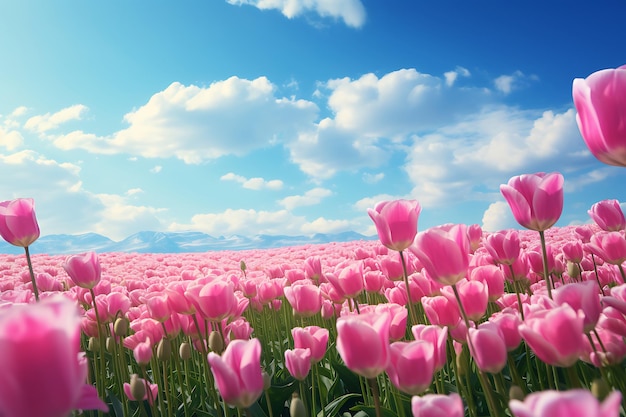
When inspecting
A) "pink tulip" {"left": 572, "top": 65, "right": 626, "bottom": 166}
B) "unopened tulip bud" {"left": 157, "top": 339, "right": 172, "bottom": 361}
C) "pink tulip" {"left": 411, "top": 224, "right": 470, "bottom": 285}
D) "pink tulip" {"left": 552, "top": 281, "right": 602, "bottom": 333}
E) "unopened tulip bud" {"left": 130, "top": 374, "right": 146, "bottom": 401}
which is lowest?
"unopened tulip bud" {"left": 130, "top": 374, "right": 146, "bottom": 401}

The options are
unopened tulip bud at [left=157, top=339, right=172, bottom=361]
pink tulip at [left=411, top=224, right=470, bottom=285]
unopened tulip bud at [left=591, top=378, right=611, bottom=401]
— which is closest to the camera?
unopened tulip bud at [left=591, top=378, right=611, bottom=401]

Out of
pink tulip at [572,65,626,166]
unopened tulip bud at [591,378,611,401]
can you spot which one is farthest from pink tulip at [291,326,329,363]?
pink tulip at [572,65,626,166]

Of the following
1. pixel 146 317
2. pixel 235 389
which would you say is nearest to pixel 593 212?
pixel 235 389

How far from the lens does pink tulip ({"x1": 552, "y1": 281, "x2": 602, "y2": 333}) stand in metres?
1.50

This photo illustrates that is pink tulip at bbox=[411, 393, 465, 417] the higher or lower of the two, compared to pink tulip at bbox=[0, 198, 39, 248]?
lower

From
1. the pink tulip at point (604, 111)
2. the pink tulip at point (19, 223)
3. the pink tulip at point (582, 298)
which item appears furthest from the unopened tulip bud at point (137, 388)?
the pink tulip at point (604, 111)

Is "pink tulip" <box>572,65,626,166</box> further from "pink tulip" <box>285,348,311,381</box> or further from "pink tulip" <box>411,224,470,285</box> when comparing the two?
"pink tulip" <box>285,348,311,381</box>

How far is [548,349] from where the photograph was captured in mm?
1291

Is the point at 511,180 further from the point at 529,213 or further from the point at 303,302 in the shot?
the point at 303,302

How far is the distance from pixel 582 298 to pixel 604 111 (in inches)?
24.1

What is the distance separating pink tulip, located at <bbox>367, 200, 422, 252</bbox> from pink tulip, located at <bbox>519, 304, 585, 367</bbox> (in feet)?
3.09

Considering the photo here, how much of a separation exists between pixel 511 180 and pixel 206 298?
4.98 feet

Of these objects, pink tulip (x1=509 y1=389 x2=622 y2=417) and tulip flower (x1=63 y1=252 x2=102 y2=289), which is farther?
tulip flower (x1=63 y1=252 x2=102 y2=289)

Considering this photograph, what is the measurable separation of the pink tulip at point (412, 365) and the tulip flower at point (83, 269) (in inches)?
86.7
